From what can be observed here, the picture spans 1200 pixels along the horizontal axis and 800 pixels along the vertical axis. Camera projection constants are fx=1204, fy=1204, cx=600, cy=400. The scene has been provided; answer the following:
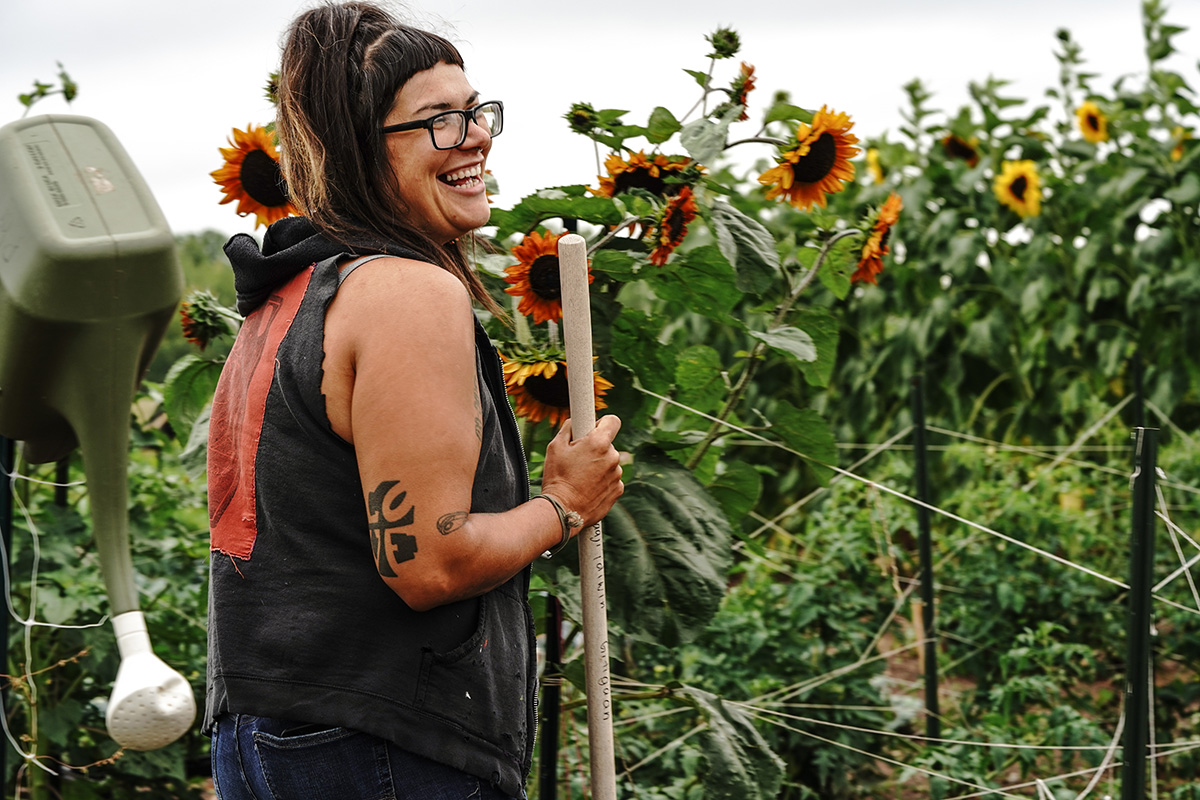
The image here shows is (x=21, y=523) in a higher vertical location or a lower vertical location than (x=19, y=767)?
higher

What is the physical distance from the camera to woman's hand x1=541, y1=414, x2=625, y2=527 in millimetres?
1347

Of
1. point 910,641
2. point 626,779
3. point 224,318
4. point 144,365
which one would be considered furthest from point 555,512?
point 910,641

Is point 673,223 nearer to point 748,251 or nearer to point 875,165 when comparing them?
point 748,251

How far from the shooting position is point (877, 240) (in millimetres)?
2016

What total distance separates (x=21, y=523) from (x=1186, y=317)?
3.86 m

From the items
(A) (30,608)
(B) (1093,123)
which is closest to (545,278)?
(A) (30,608)

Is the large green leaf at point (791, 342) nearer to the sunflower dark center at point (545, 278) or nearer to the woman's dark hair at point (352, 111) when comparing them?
the sunflower dark center at point (545, 278)

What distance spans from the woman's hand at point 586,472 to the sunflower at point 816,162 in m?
0.78

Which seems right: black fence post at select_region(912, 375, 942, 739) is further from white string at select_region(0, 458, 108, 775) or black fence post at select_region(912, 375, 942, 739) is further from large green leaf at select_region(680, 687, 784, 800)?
white string at select_region(0, 458, 108, 775)

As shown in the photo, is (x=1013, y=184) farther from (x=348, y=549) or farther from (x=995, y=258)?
(x=348, y=549)

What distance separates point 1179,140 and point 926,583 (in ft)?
8.69

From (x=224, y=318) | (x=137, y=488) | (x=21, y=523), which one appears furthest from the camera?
A: (x=137, y=488)

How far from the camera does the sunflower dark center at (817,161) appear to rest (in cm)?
199

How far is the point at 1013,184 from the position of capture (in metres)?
4.95
